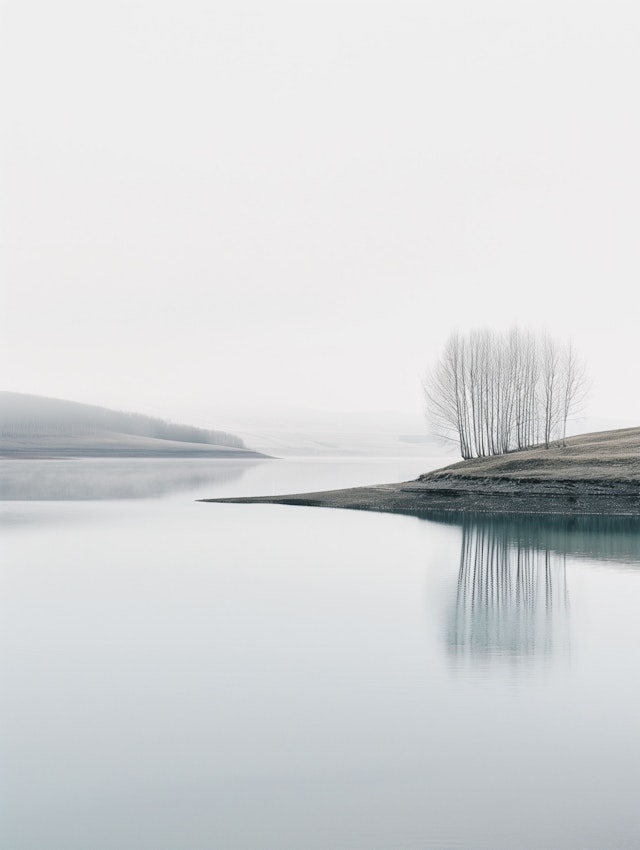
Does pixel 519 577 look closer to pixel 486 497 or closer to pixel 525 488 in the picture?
pixel 525 488

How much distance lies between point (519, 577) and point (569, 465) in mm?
29062

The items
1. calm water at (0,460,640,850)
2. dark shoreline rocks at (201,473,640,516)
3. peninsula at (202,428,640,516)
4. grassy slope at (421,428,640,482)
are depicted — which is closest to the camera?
calm water at (0,460,640,850)

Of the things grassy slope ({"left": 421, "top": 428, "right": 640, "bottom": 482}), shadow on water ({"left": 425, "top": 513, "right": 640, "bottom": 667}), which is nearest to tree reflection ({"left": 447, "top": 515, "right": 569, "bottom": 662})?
shadow on water ({"left": 425, "top": 513, "right": 640, "bottom": 667})

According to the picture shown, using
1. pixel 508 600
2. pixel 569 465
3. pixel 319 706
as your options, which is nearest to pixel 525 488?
pixel 569 465

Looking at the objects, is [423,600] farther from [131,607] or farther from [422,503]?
[422,503]

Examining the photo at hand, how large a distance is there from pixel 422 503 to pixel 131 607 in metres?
35.6

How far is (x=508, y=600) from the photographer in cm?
2305

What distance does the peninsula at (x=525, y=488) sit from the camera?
49.2 metres

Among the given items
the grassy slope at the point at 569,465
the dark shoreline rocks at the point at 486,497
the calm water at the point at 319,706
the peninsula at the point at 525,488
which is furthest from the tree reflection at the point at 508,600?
the grassy slope at the point at 569,465

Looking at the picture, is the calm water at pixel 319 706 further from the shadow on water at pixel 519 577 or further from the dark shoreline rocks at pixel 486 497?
the dark shoreline rocks at pixel 486 497

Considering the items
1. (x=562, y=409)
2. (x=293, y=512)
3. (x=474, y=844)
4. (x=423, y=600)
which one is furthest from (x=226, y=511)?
(x=474, y=844)

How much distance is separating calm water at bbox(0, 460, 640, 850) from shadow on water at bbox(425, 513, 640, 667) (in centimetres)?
13

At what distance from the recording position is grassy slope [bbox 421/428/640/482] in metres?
51.4

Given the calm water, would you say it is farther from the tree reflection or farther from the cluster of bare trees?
the cluster of bare trees
